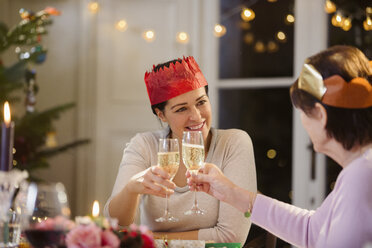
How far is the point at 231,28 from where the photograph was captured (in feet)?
13.8

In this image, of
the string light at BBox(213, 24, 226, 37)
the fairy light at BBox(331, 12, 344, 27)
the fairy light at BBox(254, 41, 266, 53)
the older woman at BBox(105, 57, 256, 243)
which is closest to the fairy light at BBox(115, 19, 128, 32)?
the string light at BBox(213, 24, 226, 37)

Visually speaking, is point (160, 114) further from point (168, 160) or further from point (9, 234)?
point (9, 234)

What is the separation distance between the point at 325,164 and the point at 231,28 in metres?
1.31

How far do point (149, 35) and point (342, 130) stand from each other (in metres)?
3.09

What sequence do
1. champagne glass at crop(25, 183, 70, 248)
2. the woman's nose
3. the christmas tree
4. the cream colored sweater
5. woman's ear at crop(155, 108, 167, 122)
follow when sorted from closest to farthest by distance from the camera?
champagne glass at crop(25, 183, 70, 248)
the cream colored sweater
the woman's nose
woman's ear at crop(155, 108, 167, 122)
the christmas tree

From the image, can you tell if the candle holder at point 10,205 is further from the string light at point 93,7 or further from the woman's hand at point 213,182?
the string light at point 93,7

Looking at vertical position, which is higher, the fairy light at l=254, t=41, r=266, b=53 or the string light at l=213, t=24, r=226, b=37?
the string light at l=213, t=24, r=226, b=37

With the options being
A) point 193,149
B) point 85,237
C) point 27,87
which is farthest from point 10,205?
point 27,87

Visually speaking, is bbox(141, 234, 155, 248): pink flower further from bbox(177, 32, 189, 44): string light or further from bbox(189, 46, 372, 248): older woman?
bbox(177, 32, 189, 44): string light

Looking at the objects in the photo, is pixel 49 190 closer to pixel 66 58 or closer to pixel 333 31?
pixel 333 31

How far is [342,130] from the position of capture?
4.53ft

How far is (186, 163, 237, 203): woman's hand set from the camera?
169cm

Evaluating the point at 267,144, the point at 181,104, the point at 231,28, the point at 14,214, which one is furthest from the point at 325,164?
the point at 14,214

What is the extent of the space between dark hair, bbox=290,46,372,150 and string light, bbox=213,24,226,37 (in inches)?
112
